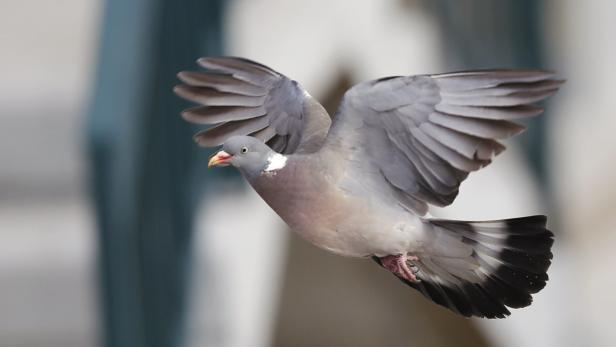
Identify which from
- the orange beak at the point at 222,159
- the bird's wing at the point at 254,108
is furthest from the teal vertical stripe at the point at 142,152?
the orange beak at the point at 222,159

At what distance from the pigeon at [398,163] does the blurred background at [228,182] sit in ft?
2.61

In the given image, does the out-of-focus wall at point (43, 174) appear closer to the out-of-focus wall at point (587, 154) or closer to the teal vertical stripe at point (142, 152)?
the teal vertical stripe at point (142, 152)

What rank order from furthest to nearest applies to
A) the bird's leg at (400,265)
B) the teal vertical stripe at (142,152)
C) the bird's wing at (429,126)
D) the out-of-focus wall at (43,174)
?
1. the out-of-focus wall at (43,174)
2. the teal vertical stripe at (142,152)
3. the bird's leg at (400,265)
4. the bird's wing at (429,126)

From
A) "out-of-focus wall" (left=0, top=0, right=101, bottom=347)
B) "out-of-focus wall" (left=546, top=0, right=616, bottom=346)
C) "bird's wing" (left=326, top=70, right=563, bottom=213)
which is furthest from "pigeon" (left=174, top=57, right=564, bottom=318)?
"out-of-focus wall" (left=546, top=0, right=616, bottom=346)

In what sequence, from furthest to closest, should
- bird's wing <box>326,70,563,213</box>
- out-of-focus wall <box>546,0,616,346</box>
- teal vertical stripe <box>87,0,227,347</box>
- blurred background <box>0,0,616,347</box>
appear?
out-of-focus wall <box>546,0,616,346</box>, blurred background <box>0,0,616,347</box>, teal vertical stripe <box>87,0,227,347</box>, bird's wing <box>326,70,563,213</box>

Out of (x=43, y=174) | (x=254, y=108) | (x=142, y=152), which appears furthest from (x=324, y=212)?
(x=43, y=174)

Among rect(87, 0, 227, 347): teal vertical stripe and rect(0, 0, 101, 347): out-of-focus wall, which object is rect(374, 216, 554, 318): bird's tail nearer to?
rect(87, 0, 227, 347): teal vertical stripe

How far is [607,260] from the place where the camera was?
4.27m

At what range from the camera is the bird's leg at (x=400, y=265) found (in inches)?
47.9

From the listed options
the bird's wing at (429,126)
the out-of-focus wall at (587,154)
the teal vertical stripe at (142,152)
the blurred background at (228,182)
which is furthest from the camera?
the out-of-focus wall at (587,154)

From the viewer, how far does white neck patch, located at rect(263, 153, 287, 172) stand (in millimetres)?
1142

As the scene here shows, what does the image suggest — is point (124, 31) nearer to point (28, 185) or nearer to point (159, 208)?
point (159, 208)

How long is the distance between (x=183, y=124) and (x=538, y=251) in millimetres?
1377

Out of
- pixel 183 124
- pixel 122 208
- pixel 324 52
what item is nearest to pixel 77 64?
pixel 324 52
